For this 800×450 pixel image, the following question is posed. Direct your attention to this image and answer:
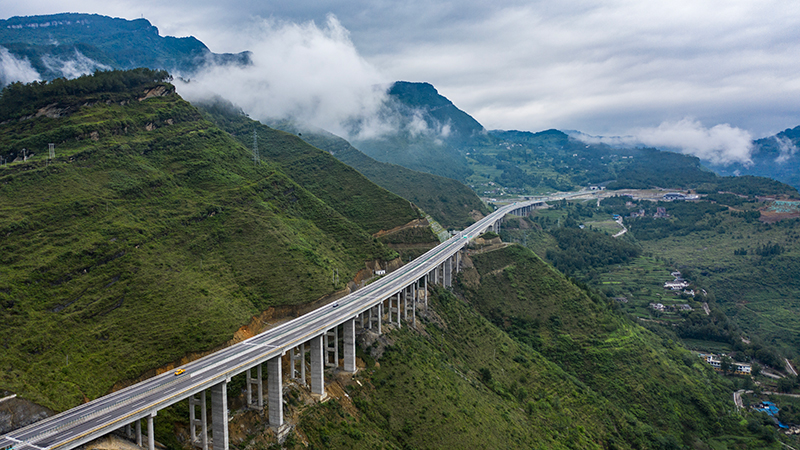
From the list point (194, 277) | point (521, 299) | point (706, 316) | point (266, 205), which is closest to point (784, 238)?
point (706, 316)

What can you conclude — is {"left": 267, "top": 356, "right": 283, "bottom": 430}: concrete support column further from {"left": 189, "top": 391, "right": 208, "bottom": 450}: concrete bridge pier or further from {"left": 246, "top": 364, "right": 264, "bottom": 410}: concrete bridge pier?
{"left": 189, "top": 391, "right": 208, "bottom": 450}: concrete bridge pier

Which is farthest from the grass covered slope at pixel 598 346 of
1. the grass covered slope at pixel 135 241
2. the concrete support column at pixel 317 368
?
the concrete support column at pixel 317 368

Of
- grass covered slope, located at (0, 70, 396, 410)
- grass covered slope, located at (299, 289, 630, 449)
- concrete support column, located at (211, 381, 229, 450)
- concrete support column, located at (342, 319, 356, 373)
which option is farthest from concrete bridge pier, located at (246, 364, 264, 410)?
concrete support column, located at (342, 319, 356, 373)

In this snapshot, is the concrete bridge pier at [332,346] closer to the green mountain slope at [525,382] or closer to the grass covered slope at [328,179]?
the green mountain slope at [525,382]

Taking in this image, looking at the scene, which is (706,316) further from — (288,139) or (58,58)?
(58,58)

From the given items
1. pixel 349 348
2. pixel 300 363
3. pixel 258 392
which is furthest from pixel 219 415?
pixel 349 348
